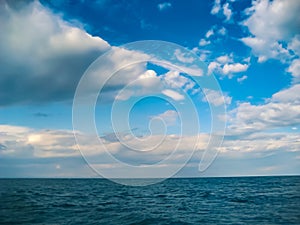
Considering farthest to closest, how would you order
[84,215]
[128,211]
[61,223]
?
1. [128,211]
2. [84,215]
3. [61,223]

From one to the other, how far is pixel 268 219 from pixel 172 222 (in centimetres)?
883

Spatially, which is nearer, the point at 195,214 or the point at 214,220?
the point at 214,220

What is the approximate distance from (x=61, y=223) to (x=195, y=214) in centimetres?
1382

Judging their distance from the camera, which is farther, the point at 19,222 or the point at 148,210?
the point at 148,210

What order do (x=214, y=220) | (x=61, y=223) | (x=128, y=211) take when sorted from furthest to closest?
(x=128, y=211) < (x=214, y=220) < (x=61, y=223)

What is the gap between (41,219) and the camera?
93.6ft

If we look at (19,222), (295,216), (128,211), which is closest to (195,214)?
(128,211)

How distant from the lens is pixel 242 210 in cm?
3381

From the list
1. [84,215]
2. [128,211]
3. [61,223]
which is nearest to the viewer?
[61,223]

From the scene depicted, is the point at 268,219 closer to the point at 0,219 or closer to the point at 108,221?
the point at 108,221

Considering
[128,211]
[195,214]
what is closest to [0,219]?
[128,211]

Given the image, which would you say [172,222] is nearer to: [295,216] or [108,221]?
[108,221]

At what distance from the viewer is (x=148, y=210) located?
1351 inches

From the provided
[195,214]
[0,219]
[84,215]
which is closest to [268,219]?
[195,214]
